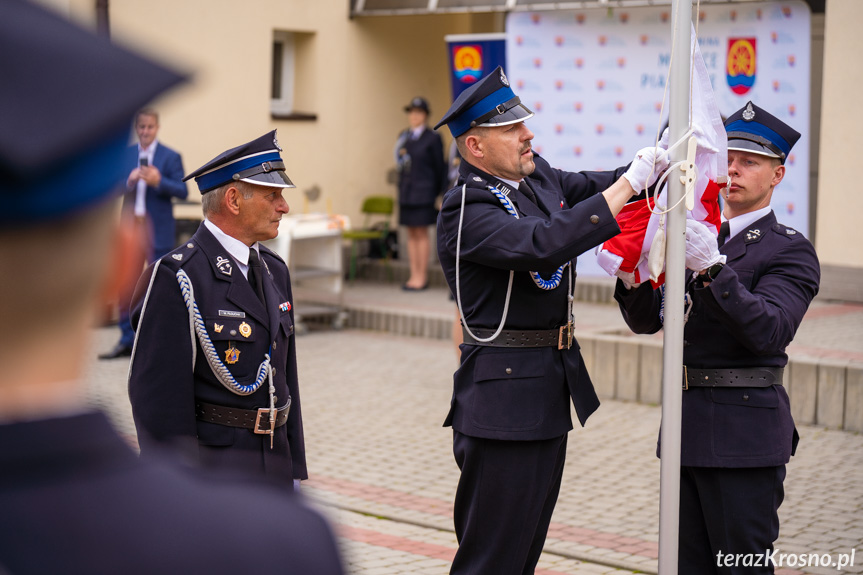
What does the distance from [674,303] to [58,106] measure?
2565mm

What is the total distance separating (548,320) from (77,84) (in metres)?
2.98

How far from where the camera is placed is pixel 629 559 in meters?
5.17

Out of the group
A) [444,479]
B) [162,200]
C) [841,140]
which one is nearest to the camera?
[444,479]

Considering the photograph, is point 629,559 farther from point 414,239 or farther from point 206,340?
point 414,239

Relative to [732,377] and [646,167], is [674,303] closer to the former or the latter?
[646,167]

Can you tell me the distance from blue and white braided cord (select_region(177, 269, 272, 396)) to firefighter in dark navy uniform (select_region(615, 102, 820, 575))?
1291 mm

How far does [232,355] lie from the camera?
3.66m

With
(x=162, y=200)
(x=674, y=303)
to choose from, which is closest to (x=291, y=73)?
(x=162, y=200)

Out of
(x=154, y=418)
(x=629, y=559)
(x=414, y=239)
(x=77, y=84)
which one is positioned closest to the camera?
(x=77, y=84)

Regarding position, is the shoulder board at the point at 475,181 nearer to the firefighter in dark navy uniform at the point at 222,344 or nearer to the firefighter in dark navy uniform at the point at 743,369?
the firefighter in dark navy uniform at the point at 743,369

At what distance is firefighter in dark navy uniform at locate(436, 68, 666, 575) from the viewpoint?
3705 millimetres

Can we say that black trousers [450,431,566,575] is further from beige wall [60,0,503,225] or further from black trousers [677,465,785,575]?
beige wall [60,0,503,225]

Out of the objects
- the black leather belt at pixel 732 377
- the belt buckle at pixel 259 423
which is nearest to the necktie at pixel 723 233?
the black leather belt at pixel 732 377

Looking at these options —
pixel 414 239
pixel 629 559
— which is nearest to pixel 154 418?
pixel 629 559
